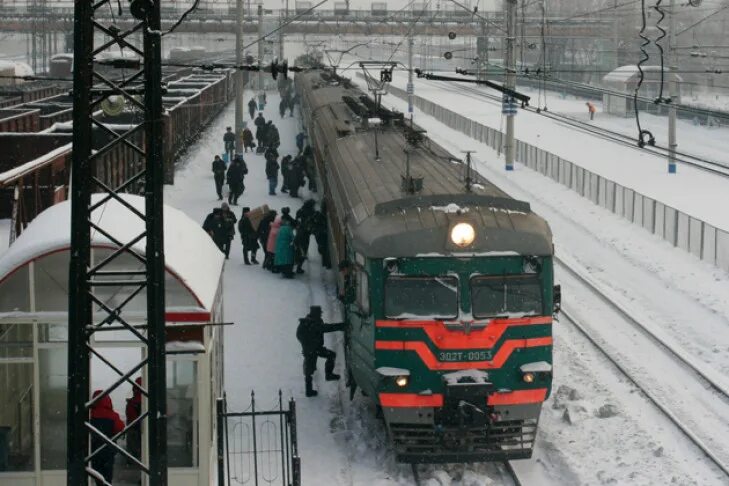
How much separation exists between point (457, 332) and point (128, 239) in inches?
142

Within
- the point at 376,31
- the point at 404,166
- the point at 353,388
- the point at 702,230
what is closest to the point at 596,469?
the point at 353,388

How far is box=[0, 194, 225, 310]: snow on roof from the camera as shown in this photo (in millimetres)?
10414

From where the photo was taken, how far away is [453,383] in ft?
39.4

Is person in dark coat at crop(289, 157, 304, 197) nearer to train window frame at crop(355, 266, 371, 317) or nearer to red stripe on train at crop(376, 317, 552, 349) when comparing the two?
train window frame at crop(355, 266, 371, 317)

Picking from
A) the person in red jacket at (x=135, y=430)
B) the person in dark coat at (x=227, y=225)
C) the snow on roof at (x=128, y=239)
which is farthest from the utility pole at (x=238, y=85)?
the person in red jacket at (x=135, y=430)

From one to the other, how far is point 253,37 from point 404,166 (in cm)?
10081

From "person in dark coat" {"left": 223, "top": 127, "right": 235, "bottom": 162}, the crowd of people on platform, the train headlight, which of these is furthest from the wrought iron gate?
"person in dark coat" {"left": 223, "top": 127, "right": 235, "bottom": 162}

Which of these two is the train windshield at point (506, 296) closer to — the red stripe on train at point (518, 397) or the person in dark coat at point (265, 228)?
the red stripe on train at point (518, 397)

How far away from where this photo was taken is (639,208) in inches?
1145

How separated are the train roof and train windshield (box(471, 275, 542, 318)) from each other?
307mm

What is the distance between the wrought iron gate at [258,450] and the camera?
11156 millimetres

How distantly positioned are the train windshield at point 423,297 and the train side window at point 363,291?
13.3 inches

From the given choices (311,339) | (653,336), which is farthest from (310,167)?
(311,339)

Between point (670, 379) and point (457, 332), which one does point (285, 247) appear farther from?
point (457, 332)
